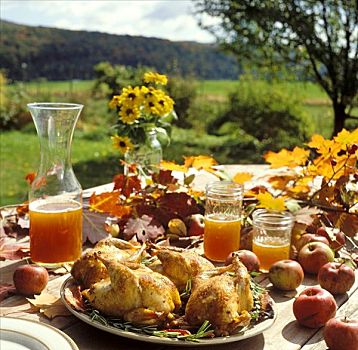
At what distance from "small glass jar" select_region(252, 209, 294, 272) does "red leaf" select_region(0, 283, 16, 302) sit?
73 cm

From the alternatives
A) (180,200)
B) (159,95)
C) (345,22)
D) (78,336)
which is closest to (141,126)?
(159,95)

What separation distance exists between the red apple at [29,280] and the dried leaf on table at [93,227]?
1.33 feet

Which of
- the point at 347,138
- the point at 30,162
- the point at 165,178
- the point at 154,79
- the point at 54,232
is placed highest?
the point at 154,79

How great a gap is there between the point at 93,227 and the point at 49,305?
21.8 inches

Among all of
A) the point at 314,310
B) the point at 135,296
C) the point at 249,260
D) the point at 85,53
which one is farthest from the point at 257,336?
the point at 85,53

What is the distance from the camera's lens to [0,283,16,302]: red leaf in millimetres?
1724

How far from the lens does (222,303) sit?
1.39 meters

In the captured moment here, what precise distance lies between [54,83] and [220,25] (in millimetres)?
5761

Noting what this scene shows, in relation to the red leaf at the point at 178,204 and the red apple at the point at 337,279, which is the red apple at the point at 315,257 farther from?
the red leaf at the point at 178,204

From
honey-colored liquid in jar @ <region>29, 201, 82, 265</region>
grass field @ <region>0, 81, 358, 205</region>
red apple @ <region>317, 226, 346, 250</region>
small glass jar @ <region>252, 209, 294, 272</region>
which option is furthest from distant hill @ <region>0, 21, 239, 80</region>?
honey-colored liquid in jar @ <region>29, 201, 82, 265</region>

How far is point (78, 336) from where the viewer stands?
1.49 meters

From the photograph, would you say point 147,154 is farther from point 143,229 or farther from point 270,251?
point 270,251

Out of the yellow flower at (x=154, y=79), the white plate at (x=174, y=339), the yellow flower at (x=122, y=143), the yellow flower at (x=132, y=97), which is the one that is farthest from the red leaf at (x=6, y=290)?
the yellow flower at (x=154, y=79)

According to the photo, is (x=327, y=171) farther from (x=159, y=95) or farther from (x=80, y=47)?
(x=80, y=47)
